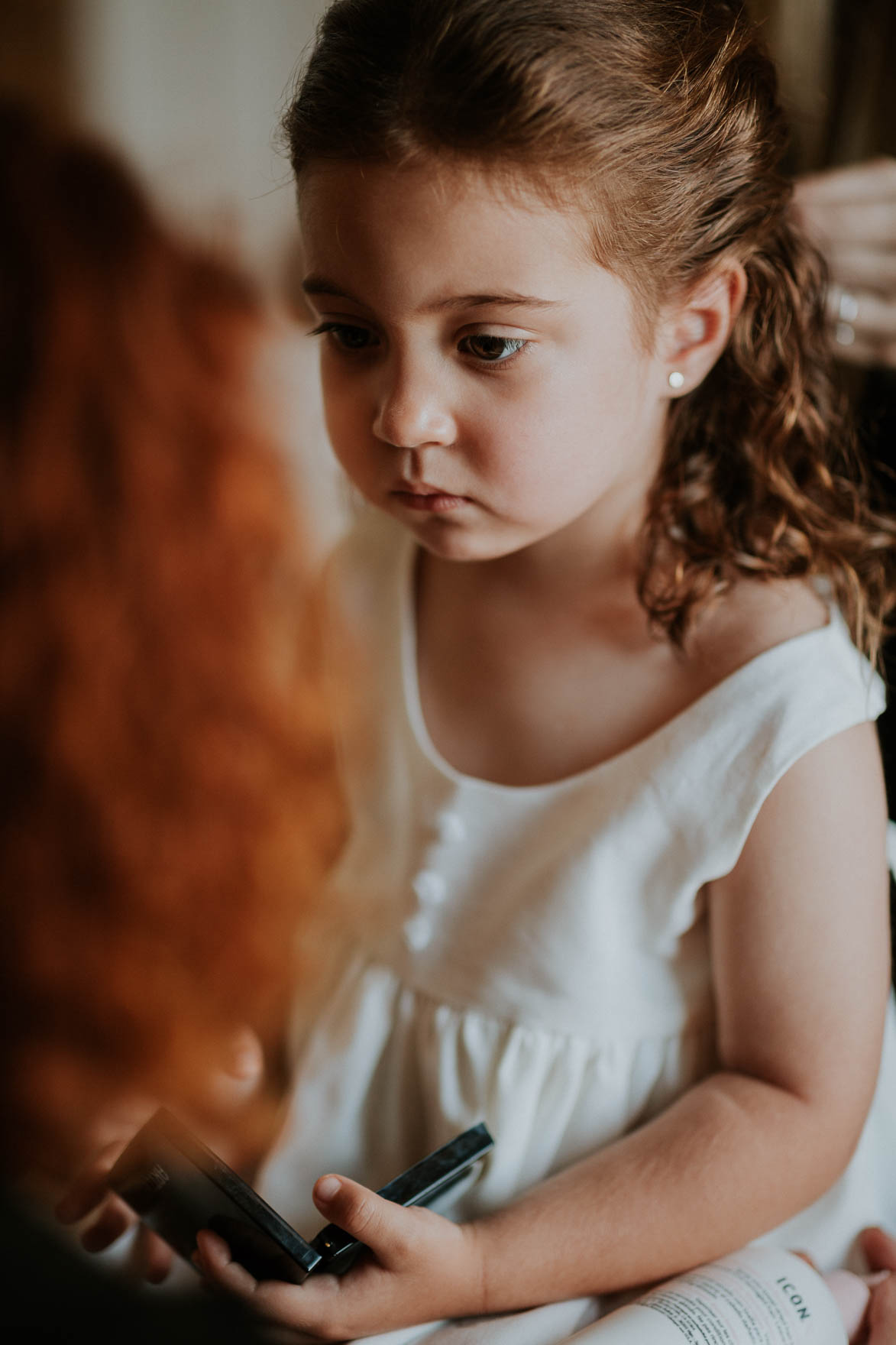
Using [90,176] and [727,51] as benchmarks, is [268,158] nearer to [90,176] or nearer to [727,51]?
[727,51]

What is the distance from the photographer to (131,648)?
1725 millimetres

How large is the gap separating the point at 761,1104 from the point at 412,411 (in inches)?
16.1

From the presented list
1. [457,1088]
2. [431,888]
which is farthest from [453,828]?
[457,1088]

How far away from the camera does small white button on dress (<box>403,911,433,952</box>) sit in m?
A: 0.72

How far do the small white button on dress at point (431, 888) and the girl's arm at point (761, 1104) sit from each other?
0.61 feet

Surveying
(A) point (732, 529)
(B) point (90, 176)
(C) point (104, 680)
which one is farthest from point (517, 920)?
(B) point (90, 176)

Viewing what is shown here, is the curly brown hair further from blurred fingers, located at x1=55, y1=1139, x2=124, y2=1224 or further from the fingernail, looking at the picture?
the fingernail

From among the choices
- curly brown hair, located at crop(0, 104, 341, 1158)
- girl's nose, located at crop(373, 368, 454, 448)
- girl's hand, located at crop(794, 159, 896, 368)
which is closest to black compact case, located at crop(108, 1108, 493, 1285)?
girl's nose, located at crop(373, 368, 454, 448)

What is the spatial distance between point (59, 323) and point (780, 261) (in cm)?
119

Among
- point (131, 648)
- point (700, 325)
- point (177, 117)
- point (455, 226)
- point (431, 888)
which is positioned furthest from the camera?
point (131, 648)

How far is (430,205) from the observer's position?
0.50 m

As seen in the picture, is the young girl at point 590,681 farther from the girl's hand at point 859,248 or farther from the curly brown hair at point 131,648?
the curly brown hair at point 131,648

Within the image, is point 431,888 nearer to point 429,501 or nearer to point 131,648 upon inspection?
point 429,501

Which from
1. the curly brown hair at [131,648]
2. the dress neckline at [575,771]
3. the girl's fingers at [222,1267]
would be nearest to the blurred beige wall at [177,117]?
the curly brown hair at [131,648]
